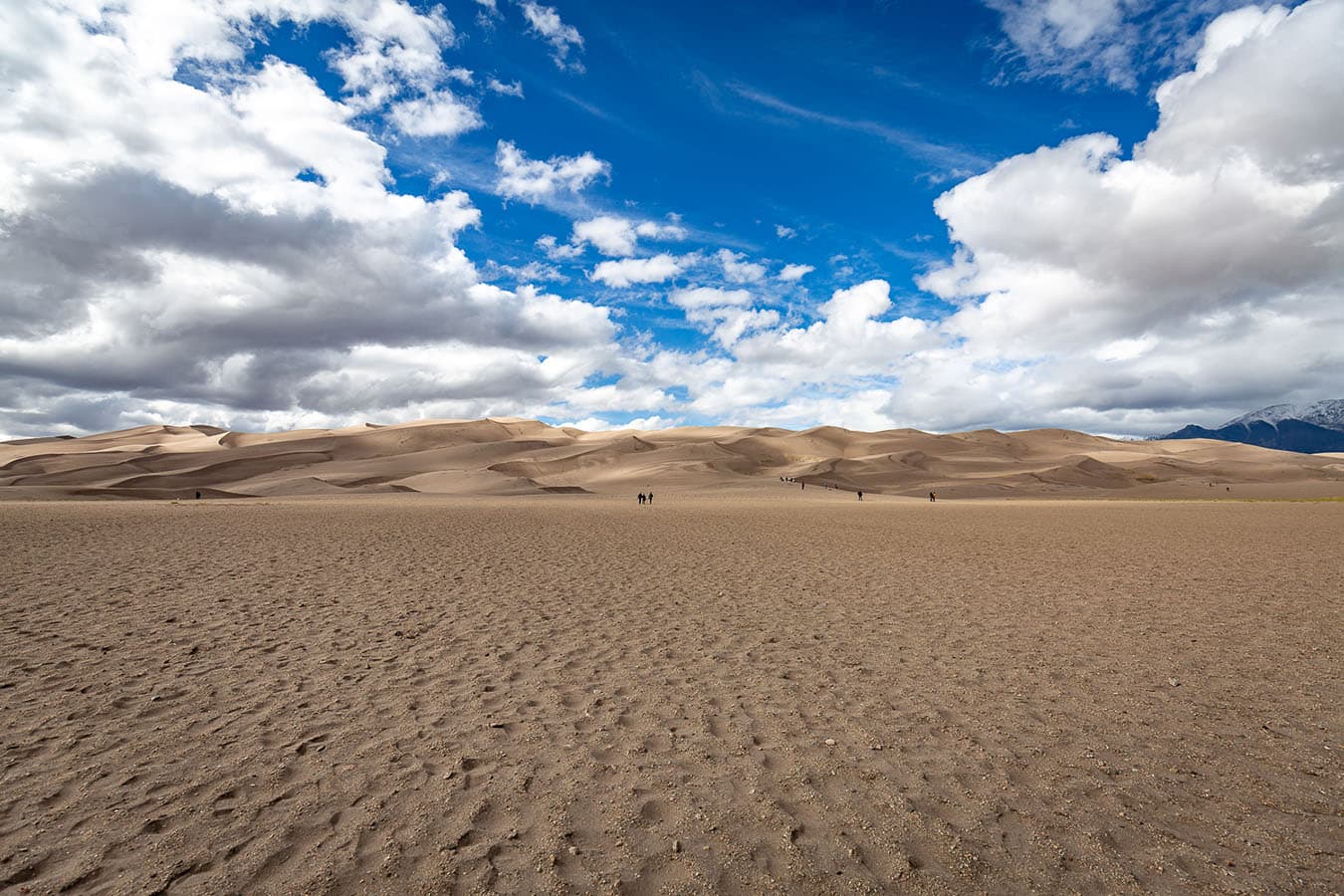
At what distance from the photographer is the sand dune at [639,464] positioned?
235 ft

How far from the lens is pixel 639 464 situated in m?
95.1

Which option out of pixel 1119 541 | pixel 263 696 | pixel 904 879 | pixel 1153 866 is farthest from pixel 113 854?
pixel 1119 541

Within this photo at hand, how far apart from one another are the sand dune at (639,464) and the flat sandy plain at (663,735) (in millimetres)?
50283

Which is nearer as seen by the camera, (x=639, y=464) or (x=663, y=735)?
(x=663, y=735)

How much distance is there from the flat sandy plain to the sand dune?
1980 inches

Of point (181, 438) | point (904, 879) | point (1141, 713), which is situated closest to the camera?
point (904, 879)

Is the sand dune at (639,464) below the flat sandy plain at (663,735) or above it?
above

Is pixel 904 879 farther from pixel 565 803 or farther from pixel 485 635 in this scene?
pixel 485 635

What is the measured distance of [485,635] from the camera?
9766 mm

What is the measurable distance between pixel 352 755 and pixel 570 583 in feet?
27.3

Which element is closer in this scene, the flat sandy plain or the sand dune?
the flat sandy plain

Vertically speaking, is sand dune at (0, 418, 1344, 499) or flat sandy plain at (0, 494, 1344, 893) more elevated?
sand dune at (0, 418, 1344, 499)

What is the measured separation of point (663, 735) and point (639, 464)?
88925 millimetres

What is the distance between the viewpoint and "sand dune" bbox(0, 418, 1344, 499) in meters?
71.6
